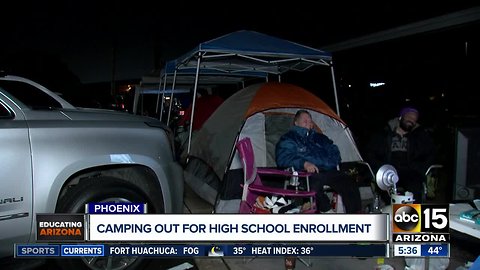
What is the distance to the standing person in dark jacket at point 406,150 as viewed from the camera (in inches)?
194

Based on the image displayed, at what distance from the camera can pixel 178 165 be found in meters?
3.90

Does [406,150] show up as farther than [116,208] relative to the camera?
Yes

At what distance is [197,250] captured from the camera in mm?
3125

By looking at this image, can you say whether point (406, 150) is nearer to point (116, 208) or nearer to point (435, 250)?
point (435, 250)

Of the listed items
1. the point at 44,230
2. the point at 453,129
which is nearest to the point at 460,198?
the point at 453,129

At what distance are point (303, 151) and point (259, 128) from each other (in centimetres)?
114

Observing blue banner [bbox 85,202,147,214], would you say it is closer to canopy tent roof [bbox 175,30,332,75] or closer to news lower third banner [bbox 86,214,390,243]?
news lower third banner [bbox 86,214,390,243]

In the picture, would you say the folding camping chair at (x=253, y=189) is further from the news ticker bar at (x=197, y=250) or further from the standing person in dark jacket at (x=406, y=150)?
the standing person in dark jacket at (x=406, y=150)

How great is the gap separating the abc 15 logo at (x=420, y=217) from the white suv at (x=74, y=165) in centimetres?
200

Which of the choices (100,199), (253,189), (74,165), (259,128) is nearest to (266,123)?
(259,128)

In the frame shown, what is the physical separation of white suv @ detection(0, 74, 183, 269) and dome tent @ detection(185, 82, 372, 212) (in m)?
1.51

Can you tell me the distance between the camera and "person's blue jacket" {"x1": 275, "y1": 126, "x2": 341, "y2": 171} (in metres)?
4.66

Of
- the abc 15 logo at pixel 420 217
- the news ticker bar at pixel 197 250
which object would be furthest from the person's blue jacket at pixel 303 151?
the abc 15 logo at pixel 420 217

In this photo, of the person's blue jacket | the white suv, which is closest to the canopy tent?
the person's blue jacket
